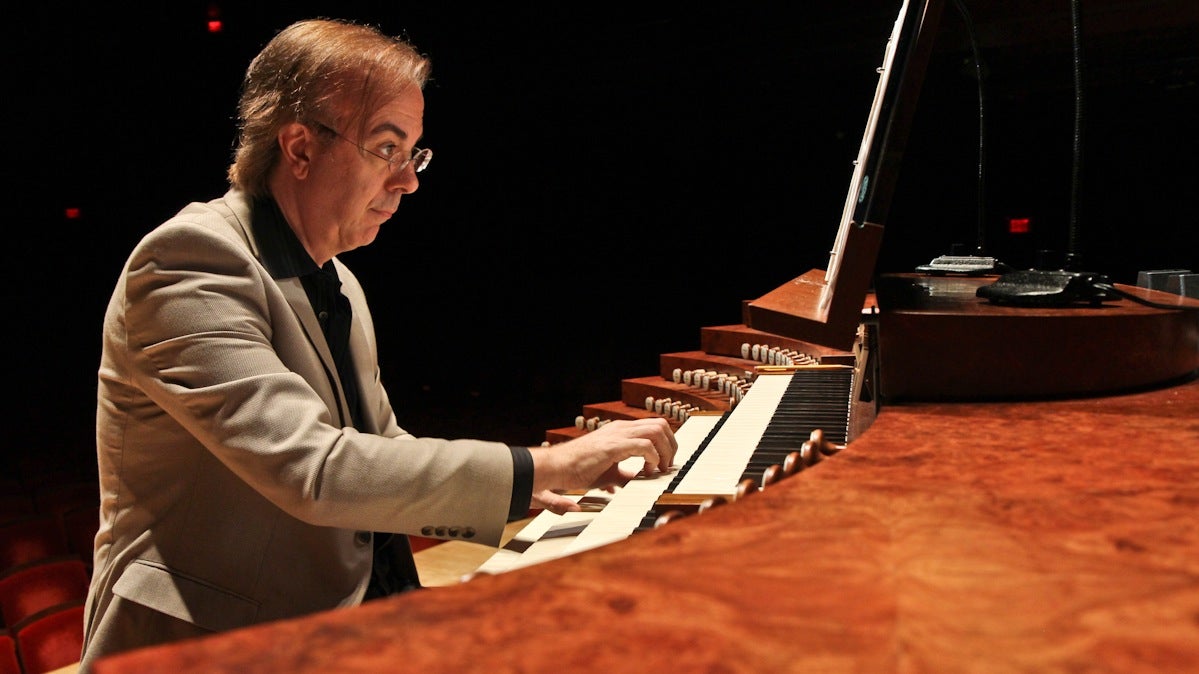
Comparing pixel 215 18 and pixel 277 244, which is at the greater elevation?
pixel 215 18

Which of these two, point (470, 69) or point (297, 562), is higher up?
point (470, 69)

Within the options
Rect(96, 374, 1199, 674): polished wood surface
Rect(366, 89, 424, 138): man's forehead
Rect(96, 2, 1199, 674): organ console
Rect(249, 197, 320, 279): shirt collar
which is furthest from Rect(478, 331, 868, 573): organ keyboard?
Rect(366, 89, 424, 138): man's forehead

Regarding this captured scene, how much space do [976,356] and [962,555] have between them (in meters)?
0.55

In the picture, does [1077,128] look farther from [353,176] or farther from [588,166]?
[588,166]

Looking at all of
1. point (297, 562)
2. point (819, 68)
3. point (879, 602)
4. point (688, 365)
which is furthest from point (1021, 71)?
point (879, 602)

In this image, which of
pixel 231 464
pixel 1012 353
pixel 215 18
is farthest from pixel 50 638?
pixel 215 18

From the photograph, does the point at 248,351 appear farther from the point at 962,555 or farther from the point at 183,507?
the point at 962,555

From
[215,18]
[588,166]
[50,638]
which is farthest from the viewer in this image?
[588,166]

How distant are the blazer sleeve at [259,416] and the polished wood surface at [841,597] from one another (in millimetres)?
484

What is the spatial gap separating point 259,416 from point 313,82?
0.52 m

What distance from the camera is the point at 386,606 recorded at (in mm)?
445

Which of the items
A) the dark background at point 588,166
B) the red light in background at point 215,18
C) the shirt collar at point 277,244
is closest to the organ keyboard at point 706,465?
the shirt collar at point 277,244

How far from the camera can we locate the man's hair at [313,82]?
126 centimetres

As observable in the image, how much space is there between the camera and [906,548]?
516mm
